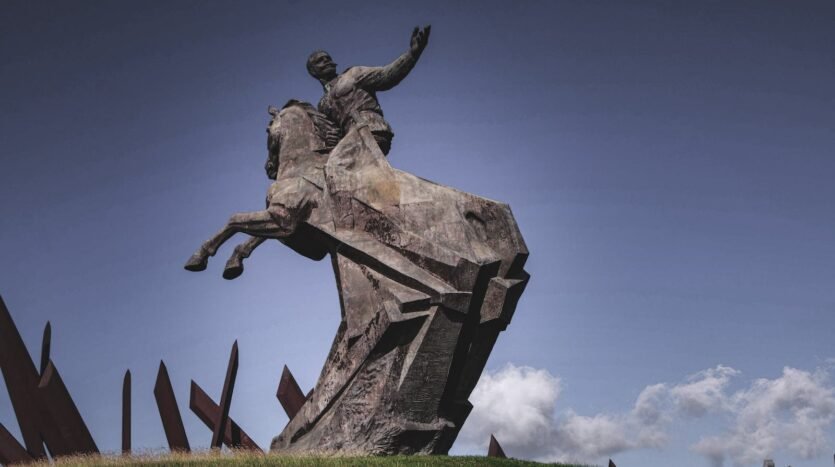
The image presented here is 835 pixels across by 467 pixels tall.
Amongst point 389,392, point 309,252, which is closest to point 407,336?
point 389,392

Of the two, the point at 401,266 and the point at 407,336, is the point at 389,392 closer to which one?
the point at 407,336

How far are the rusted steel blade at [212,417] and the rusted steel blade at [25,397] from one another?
9.43ft

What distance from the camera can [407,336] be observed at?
13.4 meters

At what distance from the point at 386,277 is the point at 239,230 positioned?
2.71 meters

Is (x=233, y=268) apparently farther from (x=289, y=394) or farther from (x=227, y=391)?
(x=289, y=394)

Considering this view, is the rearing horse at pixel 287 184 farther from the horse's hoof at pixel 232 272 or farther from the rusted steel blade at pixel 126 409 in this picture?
the rusted steel blade at pixel 126 409

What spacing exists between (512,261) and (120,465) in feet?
20.2

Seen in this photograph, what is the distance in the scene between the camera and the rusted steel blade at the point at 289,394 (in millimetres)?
17047

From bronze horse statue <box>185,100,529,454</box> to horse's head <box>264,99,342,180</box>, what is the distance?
21 millimetres

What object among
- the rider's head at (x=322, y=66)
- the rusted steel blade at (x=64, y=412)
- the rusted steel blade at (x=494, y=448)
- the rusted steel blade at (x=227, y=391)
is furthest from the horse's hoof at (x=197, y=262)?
the rusted steel blade at (x=494, y=448)

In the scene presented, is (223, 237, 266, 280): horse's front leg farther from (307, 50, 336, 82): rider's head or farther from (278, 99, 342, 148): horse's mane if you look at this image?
(307, 50, 336, 82): rider's head

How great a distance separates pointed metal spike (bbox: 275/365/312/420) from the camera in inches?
671

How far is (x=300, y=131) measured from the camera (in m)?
15.6

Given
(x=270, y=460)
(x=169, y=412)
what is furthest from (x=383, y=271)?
(x=169, y=412)
